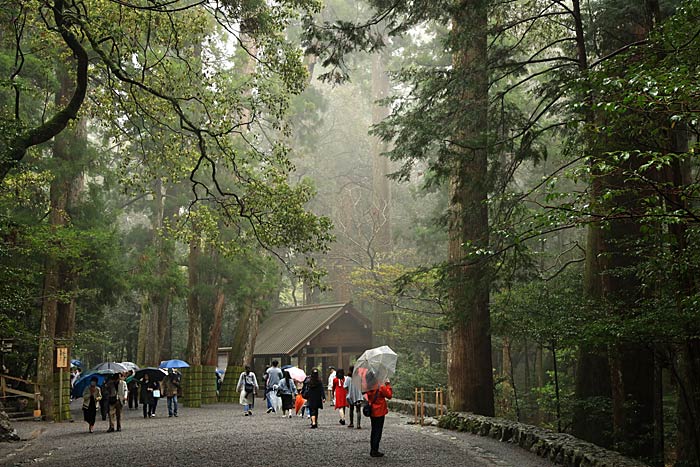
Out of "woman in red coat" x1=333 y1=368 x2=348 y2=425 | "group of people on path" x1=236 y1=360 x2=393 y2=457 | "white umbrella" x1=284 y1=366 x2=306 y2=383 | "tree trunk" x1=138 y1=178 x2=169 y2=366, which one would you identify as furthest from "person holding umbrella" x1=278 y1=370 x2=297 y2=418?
"tree trunk" x1=138 y1=178 x2=169 y2=366

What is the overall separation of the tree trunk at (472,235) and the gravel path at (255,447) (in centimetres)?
130

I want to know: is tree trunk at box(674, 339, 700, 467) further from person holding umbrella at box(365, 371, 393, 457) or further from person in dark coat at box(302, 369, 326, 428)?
person in dark coat at box(302, 369, 326, 428)

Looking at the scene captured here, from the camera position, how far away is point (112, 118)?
1337 centimetres

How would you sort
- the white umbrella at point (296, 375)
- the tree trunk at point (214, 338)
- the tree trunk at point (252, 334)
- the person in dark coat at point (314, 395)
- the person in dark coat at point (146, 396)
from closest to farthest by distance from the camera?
the person in dark coat at point (314, 395) < the white umbrella at point (296, 375) < the person in dark coat at point (146, 396) < the tree trunk at point (214, 338) < the tree trunk at point (252, 334)

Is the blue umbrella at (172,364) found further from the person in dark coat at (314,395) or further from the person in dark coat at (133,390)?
the person in dark coat at (314,395)

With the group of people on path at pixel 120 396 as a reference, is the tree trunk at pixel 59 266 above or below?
above

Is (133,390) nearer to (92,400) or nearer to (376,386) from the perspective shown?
(92,400)

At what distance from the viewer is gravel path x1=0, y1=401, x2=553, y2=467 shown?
10023mm

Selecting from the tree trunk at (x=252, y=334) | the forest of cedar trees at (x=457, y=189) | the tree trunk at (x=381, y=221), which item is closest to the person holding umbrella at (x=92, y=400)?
the forest of cedar trees at (x=457, y=189)

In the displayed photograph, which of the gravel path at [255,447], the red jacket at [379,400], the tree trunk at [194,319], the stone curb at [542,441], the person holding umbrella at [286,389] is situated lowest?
the gravel path at [255,447]

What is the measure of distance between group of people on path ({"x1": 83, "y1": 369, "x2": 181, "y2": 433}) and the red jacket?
773 cm

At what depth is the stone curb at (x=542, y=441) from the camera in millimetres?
8609

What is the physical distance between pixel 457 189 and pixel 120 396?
31.0 feet

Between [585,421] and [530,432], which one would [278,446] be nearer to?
[530,432]
